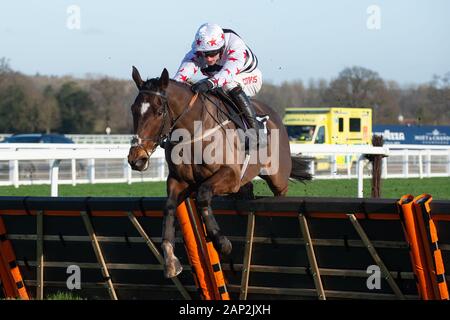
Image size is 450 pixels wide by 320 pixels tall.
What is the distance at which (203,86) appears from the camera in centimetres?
736

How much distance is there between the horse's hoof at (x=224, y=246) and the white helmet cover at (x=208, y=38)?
188cm

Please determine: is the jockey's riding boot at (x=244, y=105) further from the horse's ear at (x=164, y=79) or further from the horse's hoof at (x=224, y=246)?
the horse's hoof at (x=224, y=246)

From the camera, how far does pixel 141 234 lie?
7008 millimetres

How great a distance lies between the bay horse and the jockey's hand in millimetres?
47

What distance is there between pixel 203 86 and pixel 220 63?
546 mm

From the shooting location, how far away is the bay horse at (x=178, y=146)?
21.6 ft

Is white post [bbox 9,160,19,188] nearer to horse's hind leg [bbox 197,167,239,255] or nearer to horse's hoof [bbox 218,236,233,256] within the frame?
horse's hind leg [bbox 197,167,239,255]

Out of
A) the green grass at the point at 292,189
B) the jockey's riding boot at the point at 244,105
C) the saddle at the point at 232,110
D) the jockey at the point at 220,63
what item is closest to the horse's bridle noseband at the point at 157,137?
the jockey at the point at 220,63

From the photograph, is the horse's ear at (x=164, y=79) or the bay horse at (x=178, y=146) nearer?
the bay horse at (x=178, y=146)

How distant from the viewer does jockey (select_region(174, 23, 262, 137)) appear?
7.55m
